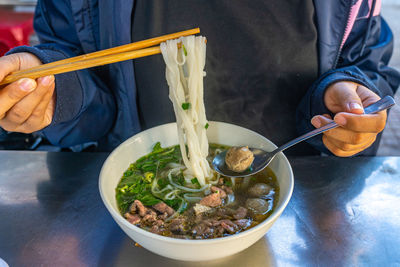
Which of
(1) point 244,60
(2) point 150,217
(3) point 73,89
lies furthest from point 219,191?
(3) point 73,89

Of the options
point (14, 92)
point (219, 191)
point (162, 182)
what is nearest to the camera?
point (14, 92)

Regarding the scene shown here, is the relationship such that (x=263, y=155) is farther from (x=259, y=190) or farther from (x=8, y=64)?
(x=8, y=64)

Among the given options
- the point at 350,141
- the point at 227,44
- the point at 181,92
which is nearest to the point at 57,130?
the point at 181,92

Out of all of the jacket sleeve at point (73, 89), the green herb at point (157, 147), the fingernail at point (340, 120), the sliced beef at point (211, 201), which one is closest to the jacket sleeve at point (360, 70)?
the fingernail at point (340, 120)

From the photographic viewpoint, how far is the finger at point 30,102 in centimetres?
134

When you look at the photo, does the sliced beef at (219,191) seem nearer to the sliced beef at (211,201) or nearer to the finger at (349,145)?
the sliced beef at (211,201)

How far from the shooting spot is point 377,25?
2.04 metres

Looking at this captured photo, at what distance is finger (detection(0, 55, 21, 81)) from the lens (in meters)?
1.33

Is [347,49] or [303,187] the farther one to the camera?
[347,49]

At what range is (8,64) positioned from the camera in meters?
1.38

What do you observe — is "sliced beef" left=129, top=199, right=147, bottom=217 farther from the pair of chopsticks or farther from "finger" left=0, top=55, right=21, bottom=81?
"finger" left=0, top=55, right=21, bottom=81

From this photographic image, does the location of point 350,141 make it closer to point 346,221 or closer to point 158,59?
point 346,221

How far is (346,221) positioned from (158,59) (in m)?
1.47

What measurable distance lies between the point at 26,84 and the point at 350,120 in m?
1.43
